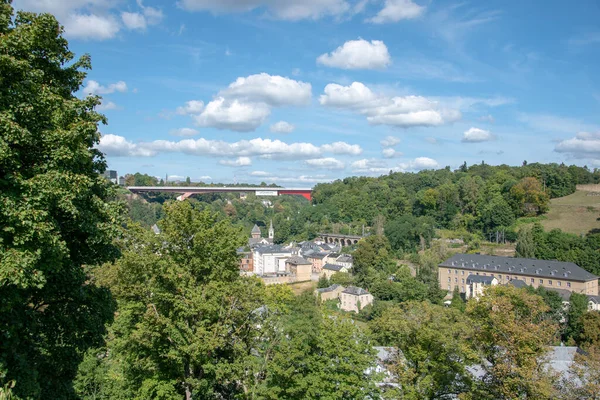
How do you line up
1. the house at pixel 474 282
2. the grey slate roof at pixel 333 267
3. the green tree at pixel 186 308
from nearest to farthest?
the green tree at pixel 186 308 < the house at pixel 474 282 < the grey slate roof at pixel 333 267

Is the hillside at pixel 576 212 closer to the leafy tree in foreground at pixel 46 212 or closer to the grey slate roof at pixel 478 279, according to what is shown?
the grey slate roof at pixel 478 279

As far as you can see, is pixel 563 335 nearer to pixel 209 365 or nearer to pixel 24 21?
pixel 209 365

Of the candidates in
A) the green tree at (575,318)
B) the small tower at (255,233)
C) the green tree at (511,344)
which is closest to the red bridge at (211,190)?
the small tower at (255,233)

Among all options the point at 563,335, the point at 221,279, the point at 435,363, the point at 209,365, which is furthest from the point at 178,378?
the point at 563,335

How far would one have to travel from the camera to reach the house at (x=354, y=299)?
40.2 m

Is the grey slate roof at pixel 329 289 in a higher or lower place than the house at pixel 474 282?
lower

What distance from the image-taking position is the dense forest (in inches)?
232

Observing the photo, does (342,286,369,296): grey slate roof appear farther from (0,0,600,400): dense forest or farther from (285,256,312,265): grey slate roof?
(0,0,600,400): dense forest

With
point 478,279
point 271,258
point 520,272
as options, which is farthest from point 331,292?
point 271,258

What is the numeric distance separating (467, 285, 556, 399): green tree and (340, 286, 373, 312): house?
2962cm

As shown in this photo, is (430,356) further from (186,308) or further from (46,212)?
(46,212)

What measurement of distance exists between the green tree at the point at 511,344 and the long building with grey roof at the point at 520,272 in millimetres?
32994

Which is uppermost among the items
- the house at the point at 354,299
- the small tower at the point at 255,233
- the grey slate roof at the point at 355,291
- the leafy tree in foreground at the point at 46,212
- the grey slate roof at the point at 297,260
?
the leafy tree in foreground at the point at 46,212

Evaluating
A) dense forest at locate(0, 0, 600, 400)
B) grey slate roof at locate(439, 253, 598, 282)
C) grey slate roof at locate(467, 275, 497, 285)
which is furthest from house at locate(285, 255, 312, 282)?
dense forest at locate(0, 0, 600, 400)
